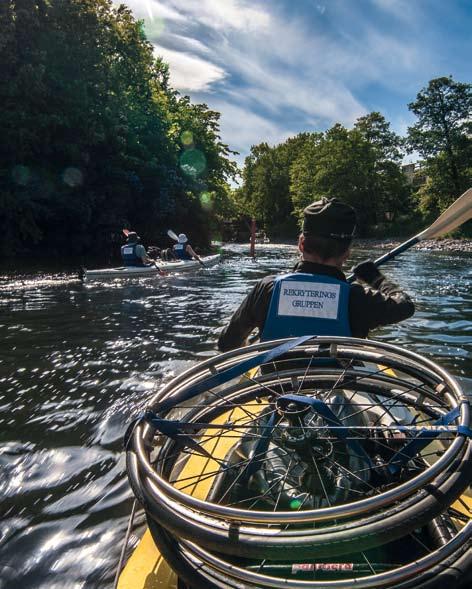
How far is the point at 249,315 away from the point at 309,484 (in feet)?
3.84

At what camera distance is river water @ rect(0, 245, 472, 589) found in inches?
101

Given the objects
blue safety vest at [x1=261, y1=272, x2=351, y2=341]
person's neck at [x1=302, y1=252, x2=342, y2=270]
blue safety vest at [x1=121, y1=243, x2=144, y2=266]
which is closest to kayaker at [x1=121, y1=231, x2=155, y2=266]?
blue safety vest at [x1=121, y1=243, x2=144, y2=266]

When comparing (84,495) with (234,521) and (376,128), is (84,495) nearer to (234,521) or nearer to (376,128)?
(234,521)

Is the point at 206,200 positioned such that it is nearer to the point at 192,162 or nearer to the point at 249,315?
the point at 192,162

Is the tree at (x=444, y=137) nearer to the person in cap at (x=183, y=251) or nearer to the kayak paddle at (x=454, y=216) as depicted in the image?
the person in cap at (x=183, y=251)

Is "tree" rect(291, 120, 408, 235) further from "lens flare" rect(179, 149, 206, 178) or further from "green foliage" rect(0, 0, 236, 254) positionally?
"green foliage" rect(0, 0, 236, 254)

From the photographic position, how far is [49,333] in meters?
7.54

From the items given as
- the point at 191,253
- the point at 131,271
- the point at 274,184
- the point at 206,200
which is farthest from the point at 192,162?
the point at 274,184

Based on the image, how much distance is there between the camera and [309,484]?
1.79 metres

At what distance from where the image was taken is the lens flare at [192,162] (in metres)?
30.5

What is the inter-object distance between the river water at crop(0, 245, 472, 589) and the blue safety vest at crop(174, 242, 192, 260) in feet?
21.8

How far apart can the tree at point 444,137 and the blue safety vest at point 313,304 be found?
41509mm

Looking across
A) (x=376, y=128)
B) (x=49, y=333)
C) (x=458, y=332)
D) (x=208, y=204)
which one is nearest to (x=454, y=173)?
(x=376, y=128)

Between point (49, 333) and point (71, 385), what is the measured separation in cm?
279
